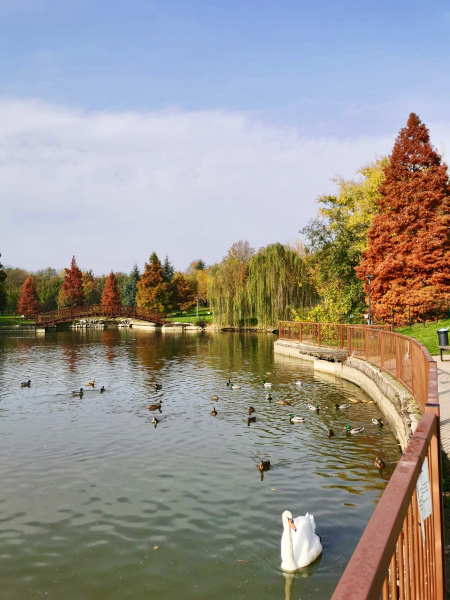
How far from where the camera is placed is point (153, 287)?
→ 80438 millimetres

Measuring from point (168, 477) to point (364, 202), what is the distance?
118 feet

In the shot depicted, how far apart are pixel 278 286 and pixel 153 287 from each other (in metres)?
33.2

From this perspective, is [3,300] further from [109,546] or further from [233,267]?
[109,546]

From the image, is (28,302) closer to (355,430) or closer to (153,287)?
(153,287)

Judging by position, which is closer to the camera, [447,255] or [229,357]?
[447,255]

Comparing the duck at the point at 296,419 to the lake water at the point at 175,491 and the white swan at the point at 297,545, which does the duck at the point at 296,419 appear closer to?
the lake water at the point at 175,491

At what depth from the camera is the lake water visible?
6.60m

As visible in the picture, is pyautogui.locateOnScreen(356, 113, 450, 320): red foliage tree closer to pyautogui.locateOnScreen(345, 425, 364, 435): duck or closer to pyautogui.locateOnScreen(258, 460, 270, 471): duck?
pyautogui.locateOnScreen(345, 425, 364, 435): duck

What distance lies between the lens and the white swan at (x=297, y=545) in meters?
6.68

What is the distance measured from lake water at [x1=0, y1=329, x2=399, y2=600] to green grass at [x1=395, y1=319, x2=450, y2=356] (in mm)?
4026

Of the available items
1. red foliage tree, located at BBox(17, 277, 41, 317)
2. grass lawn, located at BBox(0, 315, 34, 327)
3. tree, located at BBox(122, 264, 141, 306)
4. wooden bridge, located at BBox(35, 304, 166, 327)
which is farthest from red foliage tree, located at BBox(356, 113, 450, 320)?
tree, located at BBox(122, 264, 141, 306)

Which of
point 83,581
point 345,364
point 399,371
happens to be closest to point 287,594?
point 83,581

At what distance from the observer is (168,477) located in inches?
399

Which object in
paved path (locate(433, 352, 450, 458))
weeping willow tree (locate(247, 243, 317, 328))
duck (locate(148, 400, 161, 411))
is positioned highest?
weeping willow tree (locate(247, 243, 317, 328))
